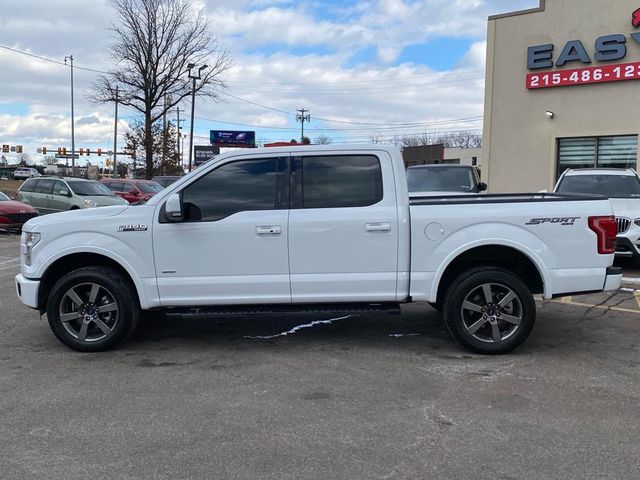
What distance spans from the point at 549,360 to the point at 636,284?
4729 mm

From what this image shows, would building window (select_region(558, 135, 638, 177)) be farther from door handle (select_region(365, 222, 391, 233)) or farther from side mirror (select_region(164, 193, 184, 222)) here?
side mirror (select_region(164, 193, 184, 222))

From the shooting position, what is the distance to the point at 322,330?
645 centimetres

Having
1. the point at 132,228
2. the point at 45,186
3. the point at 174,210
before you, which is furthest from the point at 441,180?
the point at 45,186

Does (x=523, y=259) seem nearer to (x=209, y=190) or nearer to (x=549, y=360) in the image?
(x=549, y=360)

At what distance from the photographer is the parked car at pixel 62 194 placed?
18359 millimetres

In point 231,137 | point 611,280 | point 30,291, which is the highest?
point 231,137

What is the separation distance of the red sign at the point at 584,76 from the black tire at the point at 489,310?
14.9m

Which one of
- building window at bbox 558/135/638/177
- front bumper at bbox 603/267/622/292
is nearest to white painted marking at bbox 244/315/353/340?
front bumper at bbox 603/267/622/292

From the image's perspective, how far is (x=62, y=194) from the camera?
18609mm

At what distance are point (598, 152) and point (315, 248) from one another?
1589 cm

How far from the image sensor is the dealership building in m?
17.4

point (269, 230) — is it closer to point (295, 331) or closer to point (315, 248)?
point (315, 248)

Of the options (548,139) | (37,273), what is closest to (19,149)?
(548,139)

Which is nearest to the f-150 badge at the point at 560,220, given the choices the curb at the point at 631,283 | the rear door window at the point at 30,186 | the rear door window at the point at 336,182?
the rear door window at the point at 336,182
